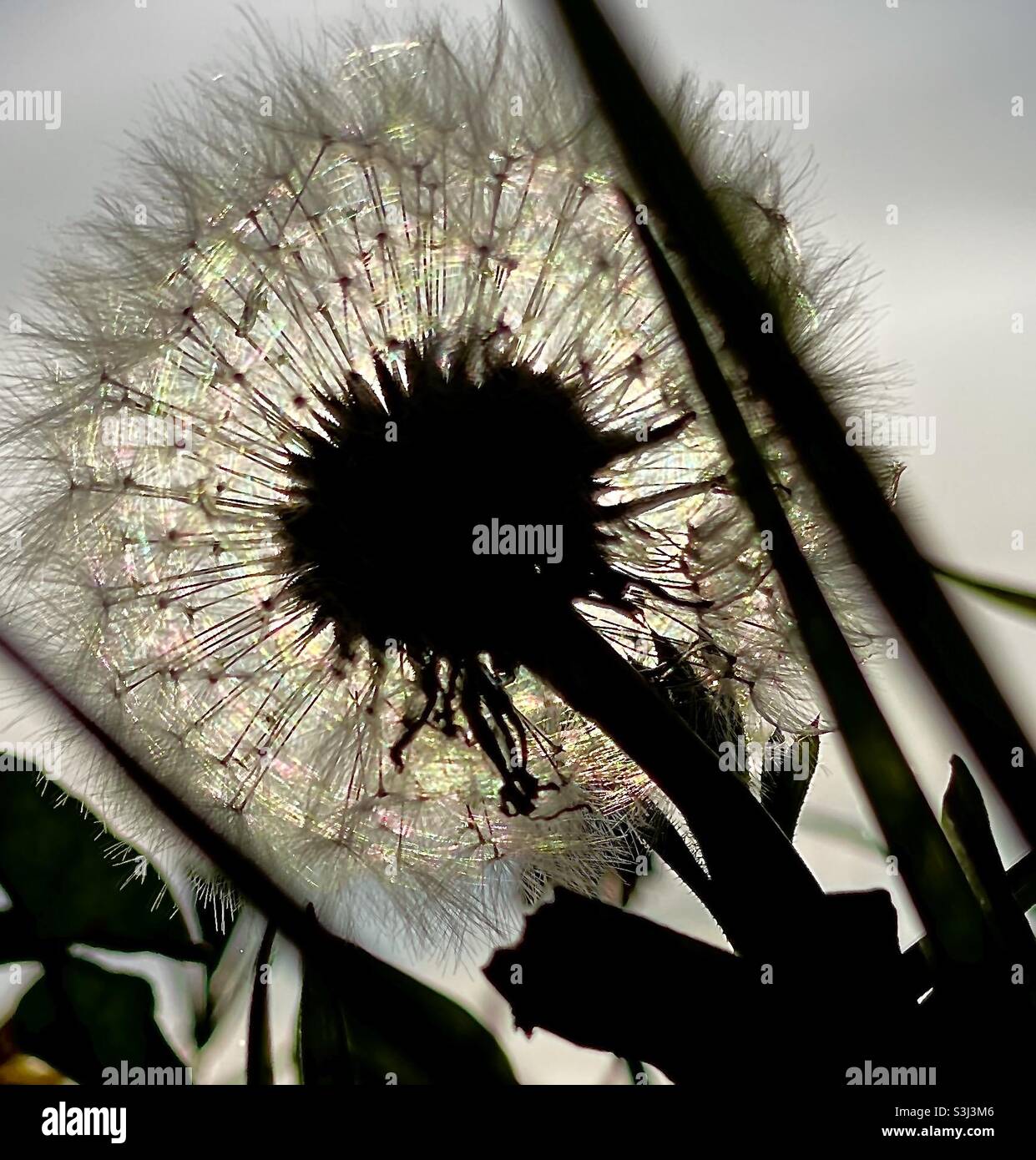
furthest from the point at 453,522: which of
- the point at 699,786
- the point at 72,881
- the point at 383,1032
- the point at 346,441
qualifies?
the point at 72,881

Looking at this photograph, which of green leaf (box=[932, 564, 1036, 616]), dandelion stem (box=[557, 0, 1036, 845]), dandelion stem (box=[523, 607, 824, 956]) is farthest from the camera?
green leaf (box=[932, 564, 1036, 616])

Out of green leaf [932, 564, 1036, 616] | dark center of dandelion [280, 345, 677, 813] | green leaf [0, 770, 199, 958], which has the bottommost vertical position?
green leaf [0, 770, 199, 958]

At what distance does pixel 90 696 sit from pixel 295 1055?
1.30 feet

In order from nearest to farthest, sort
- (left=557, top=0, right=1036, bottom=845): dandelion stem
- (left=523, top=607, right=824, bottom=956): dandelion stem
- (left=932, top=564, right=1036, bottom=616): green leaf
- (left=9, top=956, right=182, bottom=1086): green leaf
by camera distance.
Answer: (left=557, top=0, right=1036, bottom=845): dandelion stem, (left=523, top=607, right=824, bottom=956): dandelion stem, (left=932, top=564, right=1036, bottom=616): green leaf, (left=9, top=956, right=182, bottom=1086): green leaf

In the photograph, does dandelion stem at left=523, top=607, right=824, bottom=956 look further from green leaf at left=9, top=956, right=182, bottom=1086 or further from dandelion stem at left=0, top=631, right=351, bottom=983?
green leaf at left=9, top=956, right=182, bottom=1086

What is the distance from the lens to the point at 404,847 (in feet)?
3.47

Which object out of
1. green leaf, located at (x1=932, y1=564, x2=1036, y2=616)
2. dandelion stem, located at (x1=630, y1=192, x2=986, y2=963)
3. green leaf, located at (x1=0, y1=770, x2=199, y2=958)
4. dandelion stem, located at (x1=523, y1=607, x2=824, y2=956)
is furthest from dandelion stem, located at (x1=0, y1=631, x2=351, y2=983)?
green leaf, located at (x1=932, y1=564, x2=1036, y2=616)

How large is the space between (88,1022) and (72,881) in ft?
0.48

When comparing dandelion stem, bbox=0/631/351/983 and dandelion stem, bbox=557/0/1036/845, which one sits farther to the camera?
dandelion stem, bbox=0/631/351/983

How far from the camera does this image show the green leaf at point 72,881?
1.04 meters

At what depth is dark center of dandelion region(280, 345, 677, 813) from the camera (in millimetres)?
877

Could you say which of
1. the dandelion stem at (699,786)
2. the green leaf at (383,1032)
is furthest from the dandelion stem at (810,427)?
the green leaf at (383,1032)

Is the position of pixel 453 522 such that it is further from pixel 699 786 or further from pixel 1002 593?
pixel 1002 593
